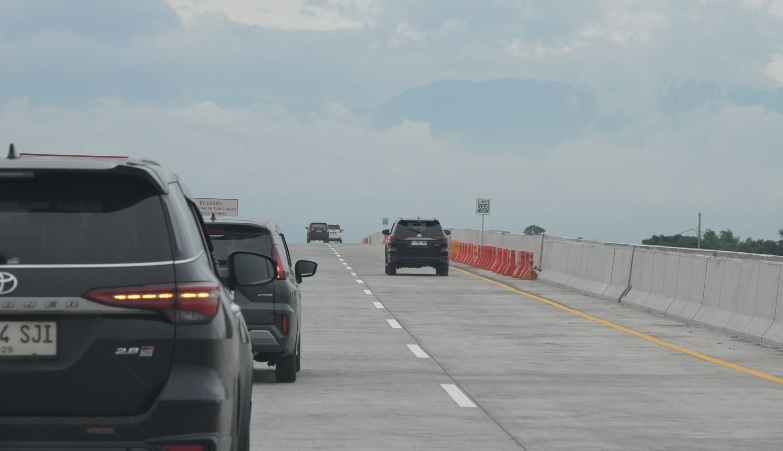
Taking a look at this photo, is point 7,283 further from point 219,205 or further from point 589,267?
point 219,205

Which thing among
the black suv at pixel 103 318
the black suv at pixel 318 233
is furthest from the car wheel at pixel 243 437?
the black suv at pixel 318 233

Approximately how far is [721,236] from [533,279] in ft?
406

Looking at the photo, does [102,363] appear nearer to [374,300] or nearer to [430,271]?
[374,300]

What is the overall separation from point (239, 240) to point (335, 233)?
11473 cm

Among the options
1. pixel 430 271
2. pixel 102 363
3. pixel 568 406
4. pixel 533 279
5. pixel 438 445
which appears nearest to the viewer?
pixel 102 363

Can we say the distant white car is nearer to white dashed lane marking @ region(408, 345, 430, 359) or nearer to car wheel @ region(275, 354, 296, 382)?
white dashed lane marking @ region(408, 345, 430, 359)

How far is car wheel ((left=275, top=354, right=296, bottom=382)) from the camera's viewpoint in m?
14.1

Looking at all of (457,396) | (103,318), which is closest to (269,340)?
(457,396)

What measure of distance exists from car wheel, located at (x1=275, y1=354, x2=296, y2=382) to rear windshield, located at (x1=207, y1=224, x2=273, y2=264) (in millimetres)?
1055

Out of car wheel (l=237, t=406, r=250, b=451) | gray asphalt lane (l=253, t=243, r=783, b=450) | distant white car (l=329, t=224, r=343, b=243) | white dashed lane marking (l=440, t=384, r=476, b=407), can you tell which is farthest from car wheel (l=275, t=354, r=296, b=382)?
distant white car (l=329, t=224, r=343, b=243)

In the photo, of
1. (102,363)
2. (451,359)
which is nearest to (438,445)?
(102,363)

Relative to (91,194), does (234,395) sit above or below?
below

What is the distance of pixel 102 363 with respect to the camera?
18.1 feet

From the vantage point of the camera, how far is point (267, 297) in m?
A: 13.9
